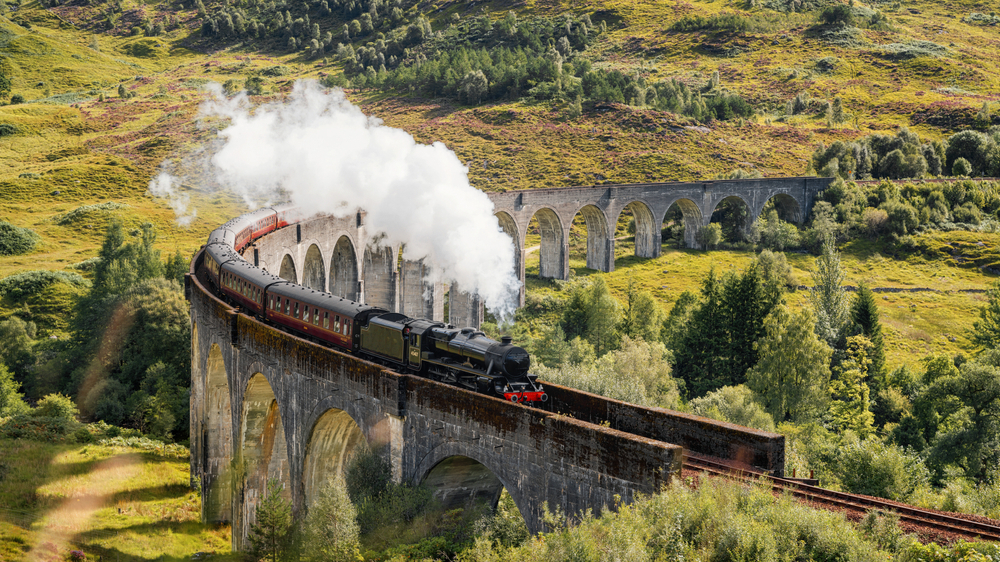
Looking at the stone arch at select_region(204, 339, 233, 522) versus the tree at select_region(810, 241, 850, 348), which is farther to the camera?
the tree at select_region(810, 241, 850, 348)

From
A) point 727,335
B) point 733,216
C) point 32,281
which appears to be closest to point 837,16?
point 733,216

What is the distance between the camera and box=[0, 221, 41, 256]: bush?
7981 centimetres

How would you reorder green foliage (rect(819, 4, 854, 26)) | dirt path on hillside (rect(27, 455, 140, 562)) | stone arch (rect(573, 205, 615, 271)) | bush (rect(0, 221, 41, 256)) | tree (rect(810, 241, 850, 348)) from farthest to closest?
green foliage (rect(819, 4, 854, 26)) → stone arch (rect(573, 205, 615, 271)) → bush (rect(0, 221, 41, 256)) → tree (rect(810, 241, 850, 348)) → dirt path on hillside (rect(27, 455, 140, 562))

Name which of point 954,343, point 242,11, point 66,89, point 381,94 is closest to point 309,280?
point 954,343

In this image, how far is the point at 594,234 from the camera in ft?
289

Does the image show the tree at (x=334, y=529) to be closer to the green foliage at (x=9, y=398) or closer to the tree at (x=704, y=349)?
the green foliage at (x=9, y=398)

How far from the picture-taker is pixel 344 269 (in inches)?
2260

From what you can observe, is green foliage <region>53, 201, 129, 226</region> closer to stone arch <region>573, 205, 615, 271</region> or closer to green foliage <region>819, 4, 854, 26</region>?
stone arch <region>573, 205, 615, 271</region>

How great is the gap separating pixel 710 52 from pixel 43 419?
147 m

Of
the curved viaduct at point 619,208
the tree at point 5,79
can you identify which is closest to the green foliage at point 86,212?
the curved viaduct at point 619,208

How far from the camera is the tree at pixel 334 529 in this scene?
19516 millimetres

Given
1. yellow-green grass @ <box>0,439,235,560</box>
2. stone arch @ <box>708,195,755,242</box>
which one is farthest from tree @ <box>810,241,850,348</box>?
yellow-green grass @ <box>0,439,235,560</box>

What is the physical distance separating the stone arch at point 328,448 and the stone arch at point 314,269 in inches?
1019

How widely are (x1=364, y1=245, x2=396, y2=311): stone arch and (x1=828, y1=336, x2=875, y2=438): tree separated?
103 ft
